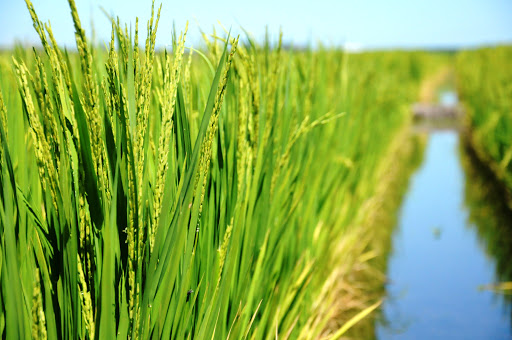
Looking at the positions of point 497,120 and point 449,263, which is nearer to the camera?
point 449,263

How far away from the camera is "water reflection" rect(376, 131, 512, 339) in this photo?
2.23 m

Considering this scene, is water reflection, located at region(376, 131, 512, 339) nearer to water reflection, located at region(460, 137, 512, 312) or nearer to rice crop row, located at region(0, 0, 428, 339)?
water reflection, located at region(460, 137, 512, 312)

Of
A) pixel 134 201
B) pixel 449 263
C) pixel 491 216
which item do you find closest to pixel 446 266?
pixel 449 263

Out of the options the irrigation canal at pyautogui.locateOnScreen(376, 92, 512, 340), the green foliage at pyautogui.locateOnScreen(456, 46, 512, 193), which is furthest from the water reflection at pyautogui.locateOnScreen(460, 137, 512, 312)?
the green foliage at pyautogui.locateOnScreen(456, 46, 512, 193)

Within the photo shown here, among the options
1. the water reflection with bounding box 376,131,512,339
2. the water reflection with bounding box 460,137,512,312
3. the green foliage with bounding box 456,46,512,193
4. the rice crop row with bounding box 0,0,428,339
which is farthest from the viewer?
the green foliage with bounding box 456,46,512,193

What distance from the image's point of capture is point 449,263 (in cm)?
288

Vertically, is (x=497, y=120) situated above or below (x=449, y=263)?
above

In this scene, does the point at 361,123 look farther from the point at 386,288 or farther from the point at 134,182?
the point at 134,182

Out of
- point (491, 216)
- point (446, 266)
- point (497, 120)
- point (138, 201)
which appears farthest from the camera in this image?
point (497, 120)

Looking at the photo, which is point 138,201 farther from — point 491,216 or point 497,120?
point 497,120

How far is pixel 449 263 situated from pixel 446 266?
5 centimetres

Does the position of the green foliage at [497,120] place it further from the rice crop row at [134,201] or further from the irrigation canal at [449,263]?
the rice crop row at [134,201]

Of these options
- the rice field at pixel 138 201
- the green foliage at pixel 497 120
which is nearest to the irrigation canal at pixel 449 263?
the green foliage at pixel 497 120

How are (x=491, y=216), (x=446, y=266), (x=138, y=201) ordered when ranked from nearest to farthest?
(x=138, y=201) → (x=446, y=266) → (x=491, y=216)
